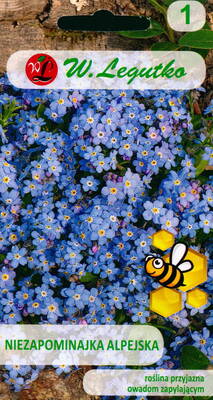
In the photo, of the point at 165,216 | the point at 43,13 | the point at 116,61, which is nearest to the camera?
the point at 165,216

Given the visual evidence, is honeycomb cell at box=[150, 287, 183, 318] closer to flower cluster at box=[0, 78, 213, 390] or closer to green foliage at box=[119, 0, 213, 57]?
flower cluster at box=[0, 78, 213, 390]

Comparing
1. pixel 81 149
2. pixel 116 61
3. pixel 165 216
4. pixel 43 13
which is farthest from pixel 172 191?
pixel 43 13

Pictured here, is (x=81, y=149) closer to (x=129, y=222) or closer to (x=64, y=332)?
(x=129, y=222)

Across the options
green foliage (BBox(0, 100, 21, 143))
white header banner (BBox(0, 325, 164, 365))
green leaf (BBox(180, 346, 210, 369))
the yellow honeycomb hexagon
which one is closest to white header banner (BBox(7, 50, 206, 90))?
green foliage (BBox(0, 100, 21, 143))

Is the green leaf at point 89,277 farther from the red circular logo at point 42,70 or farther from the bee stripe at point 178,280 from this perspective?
the red circular logo at point 42,70

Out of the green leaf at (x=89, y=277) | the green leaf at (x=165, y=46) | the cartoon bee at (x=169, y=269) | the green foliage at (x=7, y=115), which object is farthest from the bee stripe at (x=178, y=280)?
the green leaf at (x=165, y=46)

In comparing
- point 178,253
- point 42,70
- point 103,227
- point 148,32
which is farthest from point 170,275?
point 148,32
